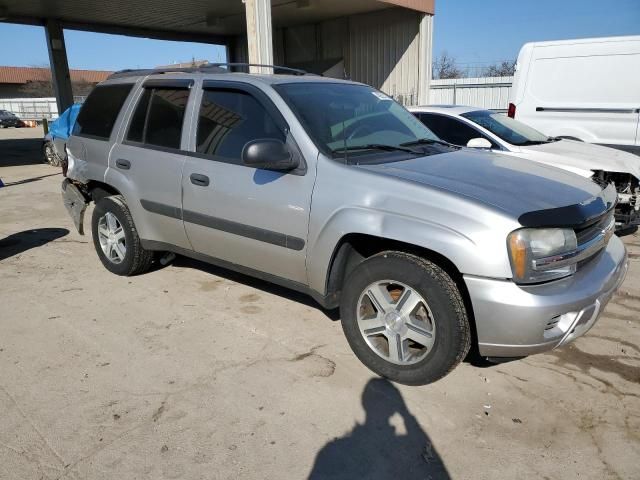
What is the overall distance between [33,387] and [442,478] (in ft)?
8.01

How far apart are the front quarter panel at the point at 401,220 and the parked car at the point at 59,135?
430 inches

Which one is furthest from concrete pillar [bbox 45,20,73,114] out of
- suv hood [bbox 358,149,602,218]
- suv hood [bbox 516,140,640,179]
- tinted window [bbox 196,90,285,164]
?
suv hood [bbox 358,149,602,218]

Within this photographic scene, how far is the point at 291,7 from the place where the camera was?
1623 centimetres

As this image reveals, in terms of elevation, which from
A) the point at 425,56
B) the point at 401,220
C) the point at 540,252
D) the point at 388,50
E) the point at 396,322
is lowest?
the point at 396,322

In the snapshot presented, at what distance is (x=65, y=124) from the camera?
13.0 metres

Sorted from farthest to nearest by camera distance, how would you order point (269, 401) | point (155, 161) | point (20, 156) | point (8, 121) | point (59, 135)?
point (8, 121), point (20, 156), point (59, 135), point (155, 161), point (269, 401)

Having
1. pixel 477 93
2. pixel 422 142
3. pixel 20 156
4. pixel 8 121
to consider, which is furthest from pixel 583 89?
pixel 8 121

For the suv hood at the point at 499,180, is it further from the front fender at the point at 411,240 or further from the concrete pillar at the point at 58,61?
the concrete pillar at the point at 58,61

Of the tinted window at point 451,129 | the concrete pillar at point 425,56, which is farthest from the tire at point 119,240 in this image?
the concrete pillar at point 425,56

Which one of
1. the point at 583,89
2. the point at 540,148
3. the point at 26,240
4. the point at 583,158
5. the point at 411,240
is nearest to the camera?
the point at 411,240

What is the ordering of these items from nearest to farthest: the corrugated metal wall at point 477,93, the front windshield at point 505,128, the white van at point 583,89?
the front windshield at point 505,128, the white van at point 583,89, the corrugated metal wall at point 477,93

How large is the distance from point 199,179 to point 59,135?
36.4ft

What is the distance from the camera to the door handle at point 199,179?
388cm

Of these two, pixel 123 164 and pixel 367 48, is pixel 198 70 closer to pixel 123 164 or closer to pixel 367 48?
pixel 123 164
